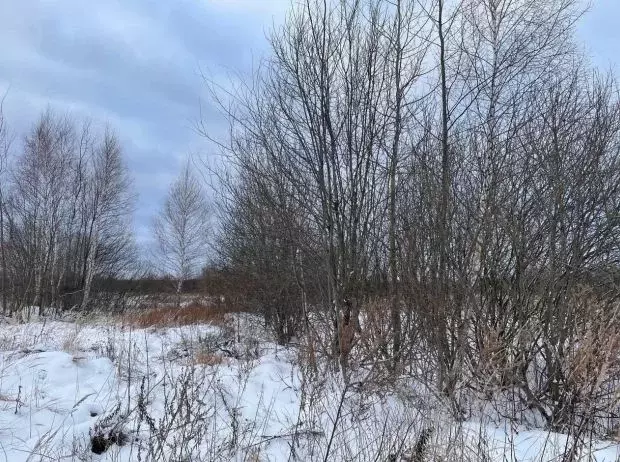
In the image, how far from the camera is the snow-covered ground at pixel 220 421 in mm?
2922

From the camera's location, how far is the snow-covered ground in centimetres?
292

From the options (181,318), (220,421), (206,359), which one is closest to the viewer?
(220,421)

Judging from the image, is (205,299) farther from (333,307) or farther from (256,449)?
(256,449)

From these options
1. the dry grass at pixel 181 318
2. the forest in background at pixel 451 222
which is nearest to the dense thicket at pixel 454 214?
the forest in background at pixel 451 222

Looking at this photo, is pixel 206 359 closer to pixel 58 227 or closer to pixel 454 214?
pixel 454 214

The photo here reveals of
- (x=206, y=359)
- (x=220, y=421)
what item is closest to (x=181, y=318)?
(x=206, y=359)

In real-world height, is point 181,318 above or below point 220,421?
above

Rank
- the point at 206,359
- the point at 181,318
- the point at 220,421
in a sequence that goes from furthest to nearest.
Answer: the point at 181,318, the point at 206,359, the point at 220,421

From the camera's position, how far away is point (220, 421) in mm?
3883

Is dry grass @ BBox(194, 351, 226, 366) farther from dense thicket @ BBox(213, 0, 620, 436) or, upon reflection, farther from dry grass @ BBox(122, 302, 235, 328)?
dry grass @ BBox(122, 302, 235, 328)

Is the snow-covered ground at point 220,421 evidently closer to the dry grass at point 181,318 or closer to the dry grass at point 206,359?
the dry grass at point 206,359

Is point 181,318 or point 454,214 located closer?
point 454,214

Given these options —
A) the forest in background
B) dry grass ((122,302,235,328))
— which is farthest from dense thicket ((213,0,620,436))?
dry grass ((122,302,235,328))

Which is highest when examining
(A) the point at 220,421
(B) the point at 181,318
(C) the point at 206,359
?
(B) the point at 181,318
